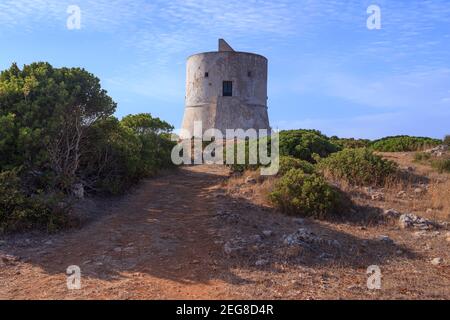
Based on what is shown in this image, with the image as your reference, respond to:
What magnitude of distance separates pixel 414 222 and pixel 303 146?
7165 mm

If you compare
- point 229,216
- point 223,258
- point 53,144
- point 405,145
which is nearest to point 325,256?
point 223,258

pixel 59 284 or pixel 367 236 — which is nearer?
pixel 59 284

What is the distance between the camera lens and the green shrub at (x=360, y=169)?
11.3 m

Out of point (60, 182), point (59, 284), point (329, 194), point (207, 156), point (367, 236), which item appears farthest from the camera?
point (207, 156)

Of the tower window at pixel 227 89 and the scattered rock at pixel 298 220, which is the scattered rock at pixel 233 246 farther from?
the tower window at pixel 227 89

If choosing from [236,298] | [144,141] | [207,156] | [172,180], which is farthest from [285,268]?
[207,156]

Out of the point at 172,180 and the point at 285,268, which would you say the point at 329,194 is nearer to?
the point at 285,268

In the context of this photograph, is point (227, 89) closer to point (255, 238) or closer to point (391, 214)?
point (391, 214)

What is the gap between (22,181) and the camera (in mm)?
9078

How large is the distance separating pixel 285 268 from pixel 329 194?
123 inches

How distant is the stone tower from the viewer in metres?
23.5

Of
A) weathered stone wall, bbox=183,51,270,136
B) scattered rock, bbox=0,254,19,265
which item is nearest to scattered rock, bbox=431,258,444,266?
scattered rock, bbox=0,254,19,265

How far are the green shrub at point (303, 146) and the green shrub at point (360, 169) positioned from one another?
2817mm
